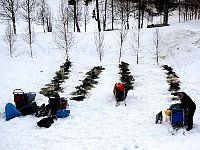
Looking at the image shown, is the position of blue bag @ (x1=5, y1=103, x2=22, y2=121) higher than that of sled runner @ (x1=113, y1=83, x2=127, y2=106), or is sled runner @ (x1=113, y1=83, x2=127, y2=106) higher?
sled runner @ (x1=113, y1=83, x2=127, y2=106)

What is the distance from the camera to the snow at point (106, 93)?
40.8ft

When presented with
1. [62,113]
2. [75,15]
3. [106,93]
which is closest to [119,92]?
[106,93]

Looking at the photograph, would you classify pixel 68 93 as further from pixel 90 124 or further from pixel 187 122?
pixel 187 122

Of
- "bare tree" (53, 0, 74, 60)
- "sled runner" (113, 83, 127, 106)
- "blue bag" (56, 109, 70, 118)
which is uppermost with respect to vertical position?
"bare tree" (53, 0, 74, 60)

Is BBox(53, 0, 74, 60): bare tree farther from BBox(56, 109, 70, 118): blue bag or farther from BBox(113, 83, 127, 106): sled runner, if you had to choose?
BBox(56, 109, 70, 118): blue bag

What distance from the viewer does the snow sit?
40.8 ft

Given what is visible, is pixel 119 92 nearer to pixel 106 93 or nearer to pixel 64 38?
pixel 106 93

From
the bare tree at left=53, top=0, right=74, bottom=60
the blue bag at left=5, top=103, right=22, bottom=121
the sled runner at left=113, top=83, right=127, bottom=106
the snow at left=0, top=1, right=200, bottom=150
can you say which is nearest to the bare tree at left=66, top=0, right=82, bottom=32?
the bare tree at left=53, top=0, right=74, bottom=60

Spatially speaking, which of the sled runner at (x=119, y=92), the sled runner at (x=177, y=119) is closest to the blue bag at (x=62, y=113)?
the sled runner at (x=119, y=92)

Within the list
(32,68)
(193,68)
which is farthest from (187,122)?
(32,68)

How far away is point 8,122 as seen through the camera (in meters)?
14.8

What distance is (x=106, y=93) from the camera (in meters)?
19.5

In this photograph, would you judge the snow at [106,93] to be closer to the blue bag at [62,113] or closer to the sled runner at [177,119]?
the blue bag at [62,113]

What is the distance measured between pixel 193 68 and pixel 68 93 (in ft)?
36.1
